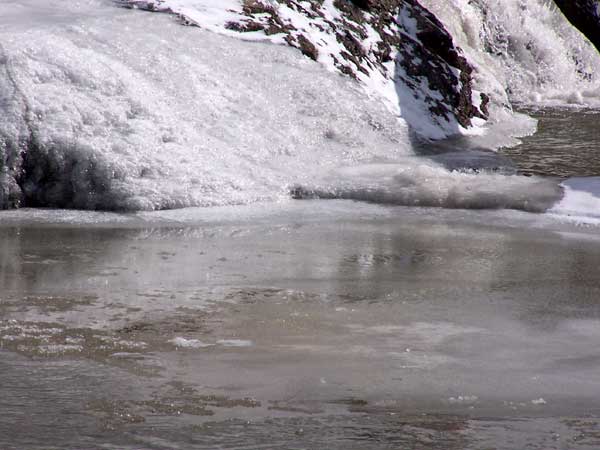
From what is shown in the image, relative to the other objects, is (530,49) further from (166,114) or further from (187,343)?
(187,343)

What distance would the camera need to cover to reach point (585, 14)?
754 centimetres

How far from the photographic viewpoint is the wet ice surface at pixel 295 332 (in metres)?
2.78

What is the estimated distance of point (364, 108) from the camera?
771cm

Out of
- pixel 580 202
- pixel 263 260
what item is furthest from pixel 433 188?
pixel 263 260

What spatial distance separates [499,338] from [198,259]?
156cm

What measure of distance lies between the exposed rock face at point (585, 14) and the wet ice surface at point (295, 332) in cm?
254

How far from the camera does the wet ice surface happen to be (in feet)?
9.11

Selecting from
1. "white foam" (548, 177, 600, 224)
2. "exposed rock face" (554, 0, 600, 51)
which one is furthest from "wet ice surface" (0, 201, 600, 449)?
"exposed rock face" (554, 0, 600, 51)

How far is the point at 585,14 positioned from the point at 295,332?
4.84 metres

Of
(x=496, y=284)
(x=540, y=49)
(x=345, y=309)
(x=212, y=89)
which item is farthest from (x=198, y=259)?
(x=540, y=49)

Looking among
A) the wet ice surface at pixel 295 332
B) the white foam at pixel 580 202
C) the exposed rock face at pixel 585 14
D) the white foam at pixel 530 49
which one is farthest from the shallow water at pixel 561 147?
the wet ice surface at pixel 295 332

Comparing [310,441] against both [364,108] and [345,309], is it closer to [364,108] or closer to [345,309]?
[345,309]

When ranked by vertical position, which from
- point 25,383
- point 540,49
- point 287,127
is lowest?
point 25,383

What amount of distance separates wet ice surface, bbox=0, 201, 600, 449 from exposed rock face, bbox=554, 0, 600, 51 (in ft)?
8.34
